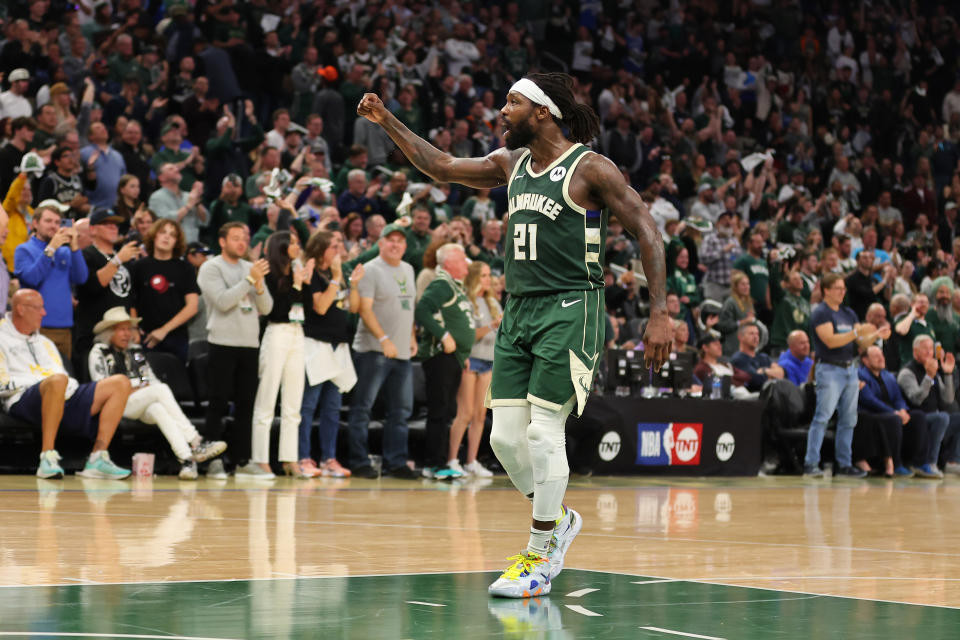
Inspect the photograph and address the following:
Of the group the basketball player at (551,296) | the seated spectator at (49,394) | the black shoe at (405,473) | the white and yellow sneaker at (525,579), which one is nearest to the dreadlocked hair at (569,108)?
the basketball player at (551,296)

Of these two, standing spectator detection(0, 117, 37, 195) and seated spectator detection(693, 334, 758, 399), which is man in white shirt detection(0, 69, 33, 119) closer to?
standing spectator detection(0, 117, 37, 195)

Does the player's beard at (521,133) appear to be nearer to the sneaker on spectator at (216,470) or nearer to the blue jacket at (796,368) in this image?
the sneaker on spectator at (216,470)

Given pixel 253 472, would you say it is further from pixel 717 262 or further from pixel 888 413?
pixel 717 262

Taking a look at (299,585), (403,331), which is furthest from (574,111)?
(403,331)

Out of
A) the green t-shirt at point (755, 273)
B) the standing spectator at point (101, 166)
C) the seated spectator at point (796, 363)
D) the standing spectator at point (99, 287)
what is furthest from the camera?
the green t-shirt at point (755, 273)

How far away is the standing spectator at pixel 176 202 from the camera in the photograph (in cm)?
1359

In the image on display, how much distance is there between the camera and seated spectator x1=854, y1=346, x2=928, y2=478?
1543cm

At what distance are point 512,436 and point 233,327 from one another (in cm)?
625

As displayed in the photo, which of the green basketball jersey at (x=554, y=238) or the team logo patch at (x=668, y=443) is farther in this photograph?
the team logo patch at (x=668, y=443)

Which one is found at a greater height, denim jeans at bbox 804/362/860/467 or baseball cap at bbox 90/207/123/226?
baseball cap at bbox 90/207/123/226

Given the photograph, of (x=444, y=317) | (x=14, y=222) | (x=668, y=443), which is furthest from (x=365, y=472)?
(x=14, y=222)

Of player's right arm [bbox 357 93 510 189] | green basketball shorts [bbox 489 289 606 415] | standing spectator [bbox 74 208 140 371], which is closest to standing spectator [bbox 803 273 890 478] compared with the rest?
standing spectator [bbox 74 208 140 371]

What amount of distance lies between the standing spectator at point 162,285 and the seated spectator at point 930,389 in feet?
28.2

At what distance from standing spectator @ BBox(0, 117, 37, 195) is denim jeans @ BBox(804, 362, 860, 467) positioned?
28.0ft
